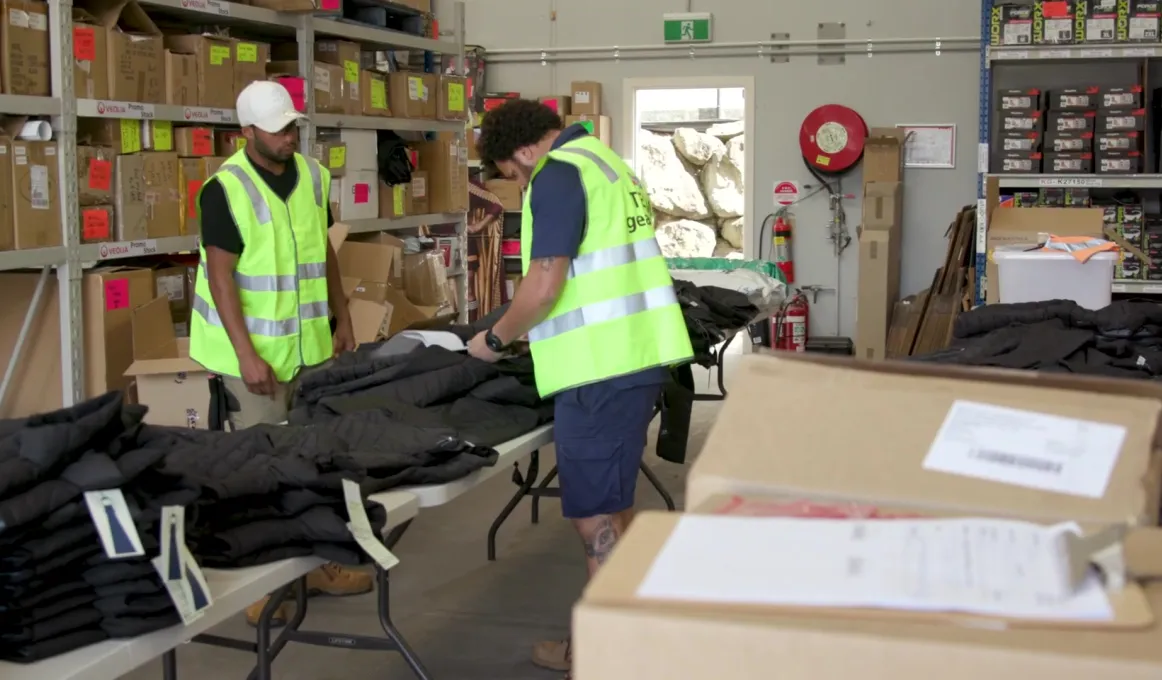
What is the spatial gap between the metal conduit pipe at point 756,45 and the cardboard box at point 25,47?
5922 mm

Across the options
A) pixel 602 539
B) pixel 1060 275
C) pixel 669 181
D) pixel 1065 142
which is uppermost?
pixel 669 181

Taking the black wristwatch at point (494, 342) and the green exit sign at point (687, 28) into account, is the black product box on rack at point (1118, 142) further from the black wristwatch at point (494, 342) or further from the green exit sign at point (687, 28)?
the black wristwatch at point (494, 342)

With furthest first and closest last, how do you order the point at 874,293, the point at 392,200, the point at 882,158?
the point at 882,158
the point at 874,293
the point at 392,200

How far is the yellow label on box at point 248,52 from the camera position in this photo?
4.96m

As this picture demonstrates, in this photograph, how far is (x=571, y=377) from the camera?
10.2 feet

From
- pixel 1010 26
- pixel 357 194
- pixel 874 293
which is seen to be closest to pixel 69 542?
pixel 357 194

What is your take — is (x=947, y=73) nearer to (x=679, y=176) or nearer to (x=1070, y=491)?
(x=679, y=176)

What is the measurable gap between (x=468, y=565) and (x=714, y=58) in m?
5.75

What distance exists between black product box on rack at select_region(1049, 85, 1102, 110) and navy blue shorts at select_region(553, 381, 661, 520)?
163 inches

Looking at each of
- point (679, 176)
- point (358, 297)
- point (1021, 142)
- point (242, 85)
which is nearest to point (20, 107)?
point (242, 85)

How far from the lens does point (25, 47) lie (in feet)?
12.8

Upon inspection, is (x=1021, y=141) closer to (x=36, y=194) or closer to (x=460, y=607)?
(x=460, y=607)

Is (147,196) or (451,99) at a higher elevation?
(451,99)

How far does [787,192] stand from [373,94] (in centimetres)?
411
